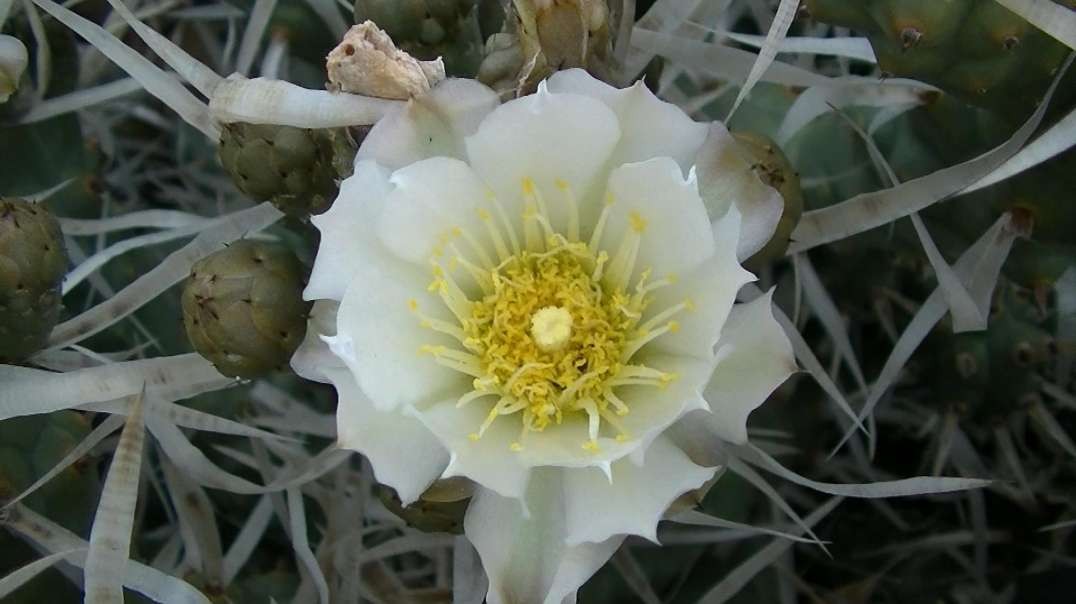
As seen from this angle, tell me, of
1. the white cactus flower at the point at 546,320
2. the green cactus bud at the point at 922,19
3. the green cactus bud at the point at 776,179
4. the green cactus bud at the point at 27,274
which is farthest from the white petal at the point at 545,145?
the green cactus bud at the point at 27,274

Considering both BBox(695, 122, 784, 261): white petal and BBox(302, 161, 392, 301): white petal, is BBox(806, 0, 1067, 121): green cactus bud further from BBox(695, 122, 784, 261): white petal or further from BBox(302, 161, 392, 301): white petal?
BBox(302, 161, 392, 301): white petal

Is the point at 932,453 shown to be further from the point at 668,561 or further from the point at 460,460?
the point at 460,460

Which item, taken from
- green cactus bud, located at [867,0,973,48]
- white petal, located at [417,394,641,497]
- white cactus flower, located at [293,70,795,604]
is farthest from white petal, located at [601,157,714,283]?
green cactus bud, located at [867,0,973,48]

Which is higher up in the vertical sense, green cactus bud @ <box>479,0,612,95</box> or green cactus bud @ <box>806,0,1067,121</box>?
green cactus bud @ <box>479,0,612,95</box>

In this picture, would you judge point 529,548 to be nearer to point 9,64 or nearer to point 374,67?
point 374,67

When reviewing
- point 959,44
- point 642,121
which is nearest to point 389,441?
point 642,121

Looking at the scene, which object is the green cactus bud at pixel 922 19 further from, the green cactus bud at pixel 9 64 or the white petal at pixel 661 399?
the green cactus bud at pixel 9 64
